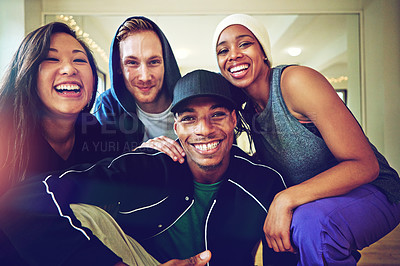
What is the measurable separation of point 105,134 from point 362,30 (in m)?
3.65

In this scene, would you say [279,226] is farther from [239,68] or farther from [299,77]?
[239,68]

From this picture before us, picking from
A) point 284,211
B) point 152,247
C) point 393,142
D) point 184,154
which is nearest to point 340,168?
point 284,211

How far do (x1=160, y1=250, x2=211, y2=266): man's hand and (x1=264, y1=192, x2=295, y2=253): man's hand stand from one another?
0.27 meters

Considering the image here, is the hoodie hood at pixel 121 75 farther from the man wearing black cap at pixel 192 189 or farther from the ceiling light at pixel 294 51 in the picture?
the ceiling light at pixel 294 51

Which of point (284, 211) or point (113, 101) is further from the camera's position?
point (113, 101)

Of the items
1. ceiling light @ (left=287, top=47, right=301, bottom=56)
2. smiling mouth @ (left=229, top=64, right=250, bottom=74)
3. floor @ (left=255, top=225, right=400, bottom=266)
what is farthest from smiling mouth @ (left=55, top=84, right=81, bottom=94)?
ceiling light @ (left=287, top=47, right=301, bottom=56)

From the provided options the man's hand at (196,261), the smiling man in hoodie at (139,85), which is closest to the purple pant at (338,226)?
the man's hand at (196,261)

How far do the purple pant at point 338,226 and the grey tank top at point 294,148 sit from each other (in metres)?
0.15

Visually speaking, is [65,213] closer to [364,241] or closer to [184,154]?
[184,154]

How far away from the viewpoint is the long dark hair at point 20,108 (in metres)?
1.37

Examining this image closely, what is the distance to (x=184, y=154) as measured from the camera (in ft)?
4.50

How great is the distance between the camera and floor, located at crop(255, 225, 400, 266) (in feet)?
5.87

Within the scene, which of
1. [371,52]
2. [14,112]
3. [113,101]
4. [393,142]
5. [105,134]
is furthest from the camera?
[371,52]

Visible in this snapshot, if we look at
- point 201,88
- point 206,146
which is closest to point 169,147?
point 206,146
